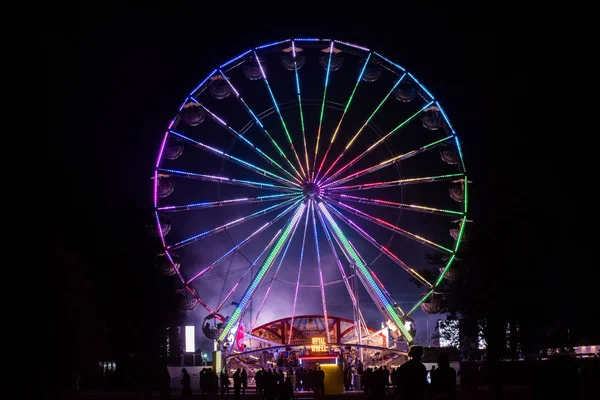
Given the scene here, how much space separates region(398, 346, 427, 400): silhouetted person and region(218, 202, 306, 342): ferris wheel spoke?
26.4 m

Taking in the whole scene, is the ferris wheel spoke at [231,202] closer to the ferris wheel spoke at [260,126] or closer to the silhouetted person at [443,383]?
the ferris wheel spoke at [260,126]

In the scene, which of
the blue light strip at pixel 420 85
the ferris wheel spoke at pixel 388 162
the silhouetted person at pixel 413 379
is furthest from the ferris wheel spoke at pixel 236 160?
the silhouetted person at pixel 413 379

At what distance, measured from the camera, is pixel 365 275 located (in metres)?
37.9

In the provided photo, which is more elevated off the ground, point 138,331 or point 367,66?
point 367,66

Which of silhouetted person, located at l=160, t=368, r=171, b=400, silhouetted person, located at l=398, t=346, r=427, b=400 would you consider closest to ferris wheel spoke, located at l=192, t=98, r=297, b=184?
silhouetted person, located at l=160, t=368, r=171, b=400

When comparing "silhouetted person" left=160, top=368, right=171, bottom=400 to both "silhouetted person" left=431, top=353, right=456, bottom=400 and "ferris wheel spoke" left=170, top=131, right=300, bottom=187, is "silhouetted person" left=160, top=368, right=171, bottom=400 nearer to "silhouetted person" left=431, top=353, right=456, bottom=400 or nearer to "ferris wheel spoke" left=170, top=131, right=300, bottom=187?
"ferris wheel spoke" left=170, top=131, right=300, bottom=187

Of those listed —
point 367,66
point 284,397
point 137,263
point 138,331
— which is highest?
point 367,66

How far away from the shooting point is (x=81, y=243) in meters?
50.7

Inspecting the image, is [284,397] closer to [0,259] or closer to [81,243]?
[0,259]

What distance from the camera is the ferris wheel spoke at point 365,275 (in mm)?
37312

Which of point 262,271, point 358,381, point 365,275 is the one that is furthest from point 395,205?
point 358,381

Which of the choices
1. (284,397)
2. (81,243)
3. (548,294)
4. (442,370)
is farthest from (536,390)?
(81,243)

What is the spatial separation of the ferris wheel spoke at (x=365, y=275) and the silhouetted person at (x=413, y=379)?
86.2ft

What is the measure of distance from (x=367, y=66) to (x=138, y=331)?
85.8 feet
